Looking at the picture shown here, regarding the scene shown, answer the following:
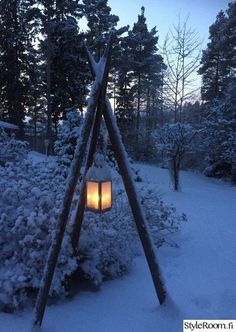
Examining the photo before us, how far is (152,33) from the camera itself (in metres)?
33.4

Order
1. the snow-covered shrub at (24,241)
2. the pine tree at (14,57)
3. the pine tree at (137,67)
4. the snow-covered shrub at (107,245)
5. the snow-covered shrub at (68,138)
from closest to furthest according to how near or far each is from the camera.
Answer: the snow-covered shrub at (24,241) < the snow-covered shrub at (107,245) < the snow-covered shrub at (68,138) < the pine tree at (14,57) < the pine tree at (137,67)

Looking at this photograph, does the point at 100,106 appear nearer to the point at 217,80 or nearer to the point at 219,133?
the point at 219,133

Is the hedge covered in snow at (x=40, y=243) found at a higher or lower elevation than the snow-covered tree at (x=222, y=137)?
lower

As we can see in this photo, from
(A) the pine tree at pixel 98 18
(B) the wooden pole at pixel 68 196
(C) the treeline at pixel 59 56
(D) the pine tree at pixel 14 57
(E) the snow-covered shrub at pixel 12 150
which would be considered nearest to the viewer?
(B) the wooden pole at pixel 68 196

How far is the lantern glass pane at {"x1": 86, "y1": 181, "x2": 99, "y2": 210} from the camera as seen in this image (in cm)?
392

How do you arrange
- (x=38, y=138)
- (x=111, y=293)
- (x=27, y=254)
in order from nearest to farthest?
(x=27, y=254) < (x=111, y=293) < (x=38, y=138)

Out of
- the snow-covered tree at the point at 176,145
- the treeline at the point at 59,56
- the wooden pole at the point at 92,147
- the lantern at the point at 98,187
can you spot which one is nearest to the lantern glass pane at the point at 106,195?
the lantern at the point at 98,187

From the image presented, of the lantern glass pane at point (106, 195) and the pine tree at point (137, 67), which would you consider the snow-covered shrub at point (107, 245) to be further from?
the pine tree at point (137, 67)

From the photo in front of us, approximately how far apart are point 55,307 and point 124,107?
94.0ft

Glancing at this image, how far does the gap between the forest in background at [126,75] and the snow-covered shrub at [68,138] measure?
461cm

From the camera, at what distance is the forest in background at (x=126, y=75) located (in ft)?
69.6

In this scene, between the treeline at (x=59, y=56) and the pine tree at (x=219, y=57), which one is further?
the pine tree at (x=219, y=57)

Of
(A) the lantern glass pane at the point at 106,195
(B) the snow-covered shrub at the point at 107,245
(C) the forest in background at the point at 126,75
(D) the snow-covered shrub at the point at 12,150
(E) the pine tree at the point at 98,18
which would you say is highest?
(E) the pine tree at the point at 98,18

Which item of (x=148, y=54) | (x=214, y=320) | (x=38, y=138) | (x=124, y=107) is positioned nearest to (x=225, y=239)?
(x=214, y=320)
